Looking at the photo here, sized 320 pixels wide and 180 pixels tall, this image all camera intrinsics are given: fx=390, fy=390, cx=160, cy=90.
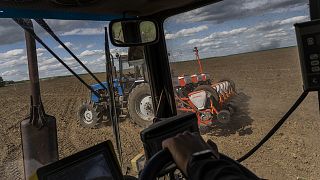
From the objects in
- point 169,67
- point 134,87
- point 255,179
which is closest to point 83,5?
point 169,67

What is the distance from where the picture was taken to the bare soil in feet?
7.16

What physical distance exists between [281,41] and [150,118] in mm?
1228

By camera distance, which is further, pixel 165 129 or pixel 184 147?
pixel 165 129

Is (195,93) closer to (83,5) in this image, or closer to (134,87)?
(134,87)

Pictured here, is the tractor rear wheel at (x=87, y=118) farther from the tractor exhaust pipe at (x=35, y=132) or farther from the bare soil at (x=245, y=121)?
the tractor exhaust pipe at (x=35, y=132)

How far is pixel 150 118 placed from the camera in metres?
3.13

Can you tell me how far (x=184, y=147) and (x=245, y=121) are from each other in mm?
8209

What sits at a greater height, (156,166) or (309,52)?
(309,52)

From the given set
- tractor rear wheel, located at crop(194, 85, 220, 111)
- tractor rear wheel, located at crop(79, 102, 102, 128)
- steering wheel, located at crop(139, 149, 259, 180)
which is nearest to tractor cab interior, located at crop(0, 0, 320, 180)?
steering wheel, located at crop(139, 149, 259, 180)

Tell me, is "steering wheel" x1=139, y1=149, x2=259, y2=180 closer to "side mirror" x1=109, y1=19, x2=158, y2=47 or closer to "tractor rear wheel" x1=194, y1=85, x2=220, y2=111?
"side mirror" x1=109, y1=19, x2=158, y2=47

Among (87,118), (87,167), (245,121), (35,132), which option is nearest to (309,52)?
(87,167)

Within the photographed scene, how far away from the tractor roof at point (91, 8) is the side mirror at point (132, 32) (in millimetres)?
80

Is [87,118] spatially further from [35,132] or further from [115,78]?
[35,132]

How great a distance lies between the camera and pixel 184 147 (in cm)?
86
